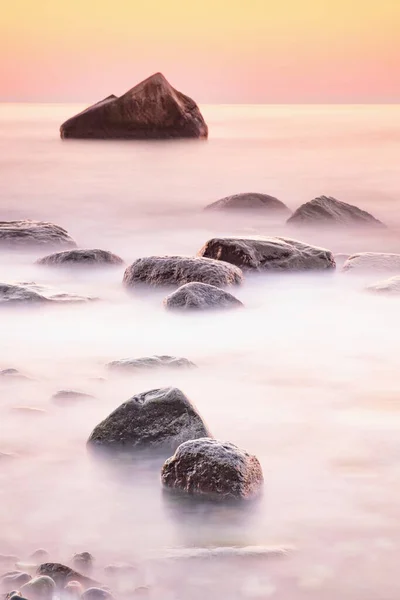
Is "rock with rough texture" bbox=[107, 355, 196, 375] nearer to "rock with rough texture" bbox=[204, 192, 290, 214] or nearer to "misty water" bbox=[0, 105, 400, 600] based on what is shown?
"misty water" bbox=[0, 105, 400, 600]

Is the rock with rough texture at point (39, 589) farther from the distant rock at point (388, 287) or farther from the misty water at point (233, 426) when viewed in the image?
the distant rock at point (388, 287)

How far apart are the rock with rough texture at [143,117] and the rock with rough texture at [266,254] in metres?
23.6

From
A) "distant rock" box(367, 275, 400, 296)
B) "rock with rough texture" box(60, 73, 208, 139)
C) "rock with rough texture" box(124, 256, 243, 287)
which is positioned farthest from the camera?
"rock with rough texture" box(60, 73, 208, 139)

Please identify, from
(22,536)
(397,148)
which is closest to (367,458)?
(22,536)

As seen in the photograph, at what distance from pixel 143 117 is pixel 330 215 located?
822 inches

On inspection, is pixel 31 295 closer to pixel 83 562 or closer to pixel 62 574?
pixel 83 562

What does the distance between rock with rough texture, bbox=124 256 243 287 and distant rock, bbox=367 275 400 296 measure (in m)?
1.11

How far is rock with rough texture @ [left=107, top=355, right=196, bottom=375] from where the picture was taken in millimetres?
5527

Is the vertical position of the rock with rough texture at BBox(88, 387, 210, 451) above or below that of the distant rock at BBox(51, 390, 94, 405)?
above

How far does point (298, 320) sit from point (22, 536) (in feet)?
14.0

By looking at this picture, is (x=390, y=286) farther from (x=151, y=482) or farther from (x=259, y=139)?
(x=259, y=139)

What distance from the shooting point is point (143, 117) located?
107 feet

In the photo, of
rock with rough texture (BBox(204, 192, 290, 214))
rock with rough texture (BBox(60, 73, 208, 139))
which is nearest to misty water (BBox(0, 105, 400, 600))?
rock with rough texture (BBox(204, 192, 290, 214))

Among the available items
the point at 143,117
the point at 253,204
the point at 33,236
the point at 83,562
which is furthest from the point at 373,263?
the point at 143,117
